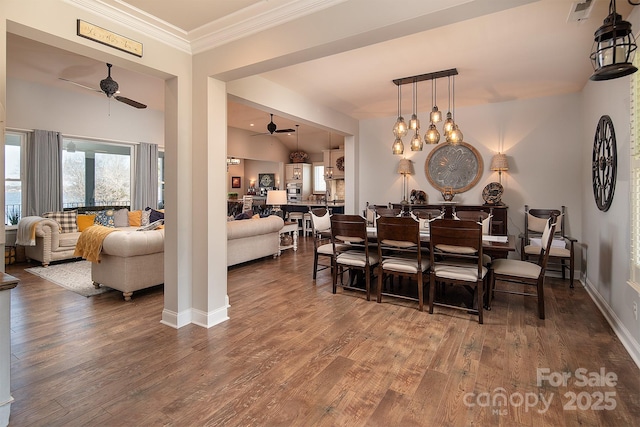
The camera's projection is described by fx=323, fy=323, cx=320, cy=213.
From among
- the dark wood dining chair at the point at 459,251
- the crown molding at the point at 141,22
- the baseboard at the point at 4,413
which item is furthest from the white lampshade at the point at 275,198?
the baseboard at the point at 4,413

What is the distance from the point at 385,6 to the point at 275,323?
2.73 meters

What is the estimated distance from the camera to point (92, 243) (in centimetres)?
395

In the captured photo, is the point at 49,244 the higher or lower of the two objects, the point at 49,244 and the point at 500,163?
the lower

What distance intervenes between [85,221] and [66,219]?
300mm

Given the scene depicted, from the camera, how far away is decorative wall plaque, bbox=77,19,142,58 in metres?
2.35

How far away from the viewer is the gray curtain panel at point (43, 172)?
228 inches

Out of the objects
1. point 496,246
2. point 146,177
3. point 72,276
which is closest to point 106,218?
point 146,177

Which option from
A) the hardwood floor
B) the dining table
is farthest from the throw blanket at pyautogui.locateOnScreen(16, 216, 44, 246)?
the dining table

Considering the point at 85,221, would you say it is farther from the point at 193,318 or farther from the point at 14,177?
the point at 193,318

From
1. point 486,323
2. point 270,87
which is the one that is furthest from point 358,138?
point 486,323

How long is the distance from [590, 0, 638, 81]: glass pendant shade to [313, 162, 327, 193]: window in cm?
1009

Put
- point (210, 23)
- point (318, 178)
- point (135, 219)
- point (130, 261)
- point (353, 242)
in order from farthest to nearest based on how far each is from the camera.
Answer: point (318, 178) < point (135, 219) < point (353, 242) < point (130, 261) < point (210, 23)

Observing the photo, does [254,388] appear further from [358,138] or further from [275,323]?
[358,138]

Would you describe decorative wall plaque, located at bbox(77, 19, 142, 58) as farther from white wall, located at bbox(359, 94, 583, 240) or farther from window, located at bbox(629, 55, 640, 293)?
white wall, located at bbox(359, 94, 583, 240)
